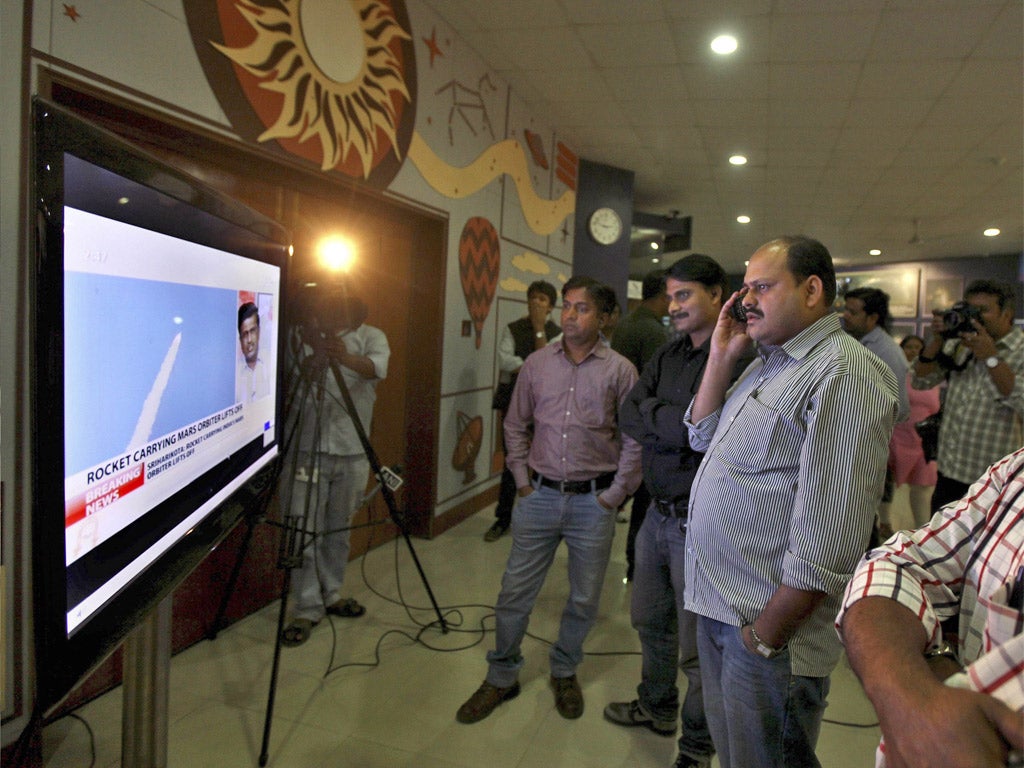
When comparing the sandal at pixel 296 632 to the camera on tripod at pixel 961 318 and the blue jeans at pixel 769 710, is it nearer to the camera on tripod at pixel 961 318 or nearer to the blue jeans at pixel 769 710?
the blue jeans at pixel 769 710

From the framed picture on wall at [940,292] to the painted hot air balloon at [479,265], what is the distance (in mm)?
10949

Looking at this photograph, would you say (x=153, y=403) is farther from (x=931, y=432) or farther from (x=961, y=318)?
(x=931, y=432)

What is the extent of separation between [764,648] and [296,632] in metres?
1.94

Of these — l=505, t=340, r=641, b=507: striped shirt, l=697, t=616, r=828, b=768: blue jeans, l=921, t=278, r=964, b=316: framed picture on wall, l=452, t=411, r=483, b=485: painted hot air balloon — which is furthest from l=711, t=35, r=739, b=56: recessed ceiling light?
l=921, t=278, r=964, b=316: framed picture on wall

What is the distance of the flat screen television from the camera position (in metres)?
0.65

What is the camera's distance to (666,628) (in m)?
1.95

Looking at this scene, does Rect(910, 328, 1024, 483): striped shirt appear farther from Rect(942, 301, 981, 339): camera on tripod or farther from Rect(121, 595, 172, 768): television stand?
Rect(121, 595, 172, 768): television stand

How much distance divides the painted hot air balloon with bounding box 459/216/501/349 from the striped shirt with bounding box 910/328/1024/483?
2728mm

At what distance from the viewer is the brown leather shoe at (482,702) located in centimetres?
204

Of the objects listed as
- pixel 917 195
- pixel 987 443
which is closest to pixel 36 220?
pixel 987 443

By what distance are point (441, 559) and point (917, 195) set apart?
7.08 metres

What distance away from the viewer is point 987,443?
2.63m

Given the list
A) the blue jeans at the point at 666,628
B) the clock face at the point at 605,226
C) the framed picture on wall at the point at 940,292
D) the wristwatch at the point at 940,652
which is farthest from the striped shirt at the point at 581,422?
the framed picture on wall at the point at 940,292

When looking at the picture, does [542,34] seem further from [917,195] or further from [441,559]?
[917,195]
